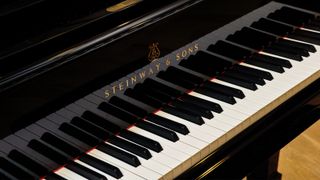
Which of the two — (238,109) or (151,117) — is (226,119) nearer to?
(238,109)

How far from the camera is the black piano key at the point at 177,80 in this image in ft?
4.96

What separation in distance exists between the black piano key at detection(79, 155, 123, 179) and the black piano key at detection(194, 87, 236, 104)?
15.3 inches

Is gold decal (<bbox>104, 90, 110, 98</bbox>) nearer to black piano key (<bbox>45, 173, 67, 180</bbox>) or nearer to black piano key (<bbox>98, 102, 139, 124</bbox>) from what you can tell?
black piano key (<bbox>98, 102, 139, 124</bbox>)

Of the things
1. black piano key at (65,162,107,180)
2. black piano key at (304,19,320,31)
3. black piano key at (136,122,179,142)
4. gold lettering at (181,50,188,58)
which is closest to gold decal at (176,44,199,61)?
gold lettering at (181,50,188,58)

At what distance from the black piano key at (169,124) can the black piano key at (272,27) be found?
1.56 ft

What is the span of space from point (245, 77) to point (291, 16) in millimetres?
337

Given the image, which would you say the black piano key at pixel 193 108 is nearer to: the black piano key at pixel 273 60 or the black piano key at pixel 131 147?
the black piano key at pixel 131 147

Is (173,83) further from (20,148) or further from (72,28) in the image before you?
(20,148)

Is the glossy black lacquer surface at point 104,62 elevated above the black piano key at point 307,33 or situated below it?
above

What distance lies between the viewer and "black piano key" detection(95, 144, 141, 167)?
133 cm

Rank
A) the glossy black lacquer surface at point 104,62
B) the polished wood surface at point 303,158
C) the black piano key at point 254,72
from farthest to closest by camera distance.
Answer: the polished wood surface at point 303,158
the black piano key at point 254,72
the glossy black lacquer surface at point 104,62

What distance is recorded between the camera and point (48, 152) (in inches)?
51.9

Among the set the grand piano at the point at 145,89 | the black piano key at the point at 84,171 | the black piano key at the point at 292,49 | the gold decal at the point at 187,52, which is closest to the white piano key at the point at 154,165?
the grand piano at the point at 145,89

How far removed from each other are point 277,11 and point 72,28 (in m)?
0.73
